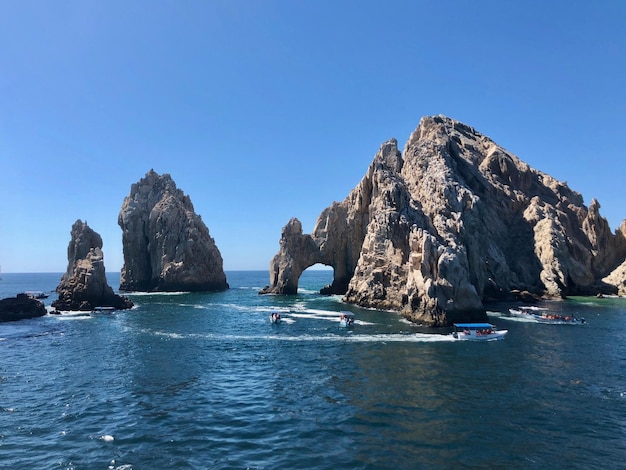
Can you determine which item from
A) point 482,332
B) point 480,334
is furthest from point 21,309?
point 482,332

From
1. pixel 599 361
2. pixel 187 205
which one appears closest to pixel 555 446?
pixel 599 361

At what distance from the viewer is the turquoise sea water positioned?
2095cm

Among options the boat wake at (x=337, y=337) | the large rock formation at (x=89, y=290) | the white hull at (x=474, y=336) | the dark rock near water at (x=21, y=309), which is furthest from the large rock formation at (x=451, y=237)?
the dark rock near water at (x=21, y=309)

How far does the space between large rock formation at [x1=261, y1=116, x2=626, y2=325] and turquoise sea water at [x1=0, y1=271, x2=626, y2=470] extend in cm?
1232

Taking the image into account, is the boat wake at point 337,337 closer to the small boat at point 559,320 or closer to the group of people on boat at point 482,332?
the group of people on boat at point 482,332

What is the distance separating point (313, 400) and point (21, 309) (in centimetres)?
6889

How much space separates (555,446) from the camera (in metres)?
21.8

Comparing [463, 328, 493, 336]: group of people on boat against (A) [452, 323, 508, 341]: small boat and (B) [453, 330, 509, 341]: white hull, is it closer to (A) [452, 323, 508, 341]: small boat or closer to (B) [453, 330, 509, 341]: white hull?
(A) [452, 323, 508, 341]: small boat

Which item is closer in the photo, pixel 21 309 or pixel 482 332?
pixel 482 332

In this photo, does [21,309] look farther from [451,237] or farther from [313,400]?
[451,237]

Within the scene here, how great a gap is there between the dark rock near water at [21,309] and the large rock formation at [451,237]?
57880 mm

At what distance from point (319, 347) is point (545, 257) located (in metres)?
81.6

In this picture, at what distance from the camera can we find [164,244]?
13025cm

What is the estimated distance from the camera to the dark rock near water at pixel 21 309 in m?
70.7
